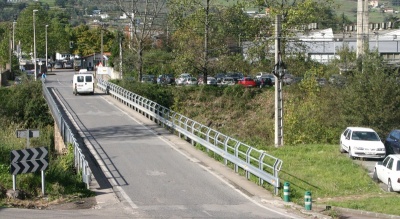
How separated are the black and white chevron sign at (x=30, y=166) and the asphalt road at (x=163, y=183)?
206 cm

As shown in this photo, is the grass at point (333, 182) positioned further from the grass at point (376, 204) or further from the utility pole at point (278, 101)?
the utility pole at point (278, 101)

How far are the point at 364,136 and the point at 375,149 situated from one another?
150 centimetres

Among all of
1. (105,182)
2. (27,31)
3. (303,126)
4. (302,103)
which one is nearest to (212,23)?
(302,103)

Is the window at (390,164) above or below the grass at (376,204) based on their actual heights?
above

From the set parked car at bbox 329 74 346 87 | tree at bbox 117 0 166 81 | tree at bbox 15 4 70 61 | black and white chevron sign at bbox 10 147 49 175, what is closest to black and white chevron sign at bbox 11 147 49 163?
black and white chevron sign at bbox 10 147 49 175

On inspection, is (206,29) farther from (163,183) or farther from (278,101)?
(163,183)

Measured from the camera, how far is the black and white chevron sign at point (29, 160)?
20188mm

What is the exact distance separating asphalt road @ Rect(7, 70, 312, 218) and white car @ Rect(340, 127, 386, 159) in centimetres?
628

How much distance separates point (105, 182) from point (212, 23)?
1741 inches

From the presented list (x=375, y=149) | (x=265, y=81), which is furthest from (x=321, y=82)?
(x=375, y=149)

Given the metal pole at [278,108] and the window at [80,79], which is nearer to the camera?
the metal pole at [278,108]

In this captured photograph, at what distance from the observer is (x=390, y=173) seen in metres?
23.3

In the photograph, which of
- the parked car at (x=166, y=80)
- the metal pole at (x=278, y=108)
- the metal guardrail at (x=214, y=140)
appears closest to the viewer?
the metal guardrail at (x=214, y=140)

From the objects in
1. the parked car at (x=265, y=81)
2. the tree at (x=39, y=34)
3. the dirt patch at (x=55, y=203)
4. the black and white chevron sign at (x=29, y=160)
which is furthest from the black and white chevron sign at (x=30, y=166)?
the tree at (x=39, y=34)
